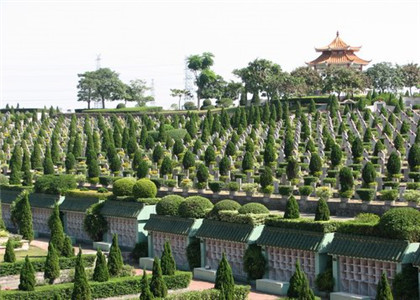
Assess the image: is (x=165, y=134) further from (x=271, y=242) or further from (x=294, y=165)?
(x=271, y=242)

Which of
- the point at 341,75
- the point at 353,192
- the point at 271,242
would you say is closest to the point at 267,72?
the point at 341,75

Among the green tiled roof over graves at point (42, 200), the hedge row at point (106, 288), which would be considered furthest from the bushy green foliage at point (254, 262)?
the green tiled roof over graves at point (42, 200)

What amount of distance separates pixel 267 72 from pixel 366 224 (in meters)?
58.9

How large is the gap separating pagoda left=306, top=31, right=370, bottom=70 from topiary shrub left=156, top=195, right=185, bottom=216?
197ft

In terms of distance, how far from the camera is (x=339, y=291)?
26453 millimetres

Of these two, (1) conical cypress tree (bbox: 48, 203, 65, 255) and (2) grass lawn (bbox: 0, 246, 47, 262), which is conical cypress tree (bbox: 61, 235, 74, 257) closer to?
(1) conical cypress tree (bbox: 48, 203, 65, 255)

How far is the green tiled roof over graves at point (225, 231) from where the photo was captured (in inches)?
1166

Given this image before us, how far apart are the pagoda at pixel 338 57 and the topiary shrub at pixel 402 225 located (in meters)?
67.7

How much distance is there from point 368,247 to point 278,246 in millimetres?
3849

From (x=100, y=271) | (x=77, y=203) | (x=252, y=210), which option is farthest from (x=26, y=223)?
(x=252, y=210)

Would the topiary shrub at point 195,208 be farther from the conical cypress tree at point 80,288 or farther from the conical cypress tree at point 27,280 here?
the conical cypress tree at point 80,288

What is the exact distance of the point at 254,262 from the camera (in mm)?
29094

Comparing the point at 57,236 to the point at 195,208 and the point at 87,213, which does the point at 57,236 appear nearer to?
the point at 195,208

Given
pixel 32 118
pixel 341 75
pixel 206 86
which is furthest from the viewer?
pixel 206 86
